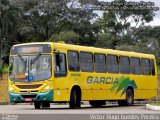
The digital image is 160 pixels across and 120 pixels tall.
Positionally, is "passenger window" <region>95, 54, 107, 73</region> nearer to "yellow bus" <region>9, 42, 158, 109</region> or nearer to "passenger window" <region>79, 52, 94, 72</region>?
"yellow bus" <region>9, 42, 158, 109</region>

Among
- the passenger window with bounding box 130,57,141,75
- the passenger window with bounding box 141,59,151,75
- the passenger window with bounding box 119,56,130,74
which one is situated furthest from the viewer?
the passenger window with bounding box 141,59,151,75

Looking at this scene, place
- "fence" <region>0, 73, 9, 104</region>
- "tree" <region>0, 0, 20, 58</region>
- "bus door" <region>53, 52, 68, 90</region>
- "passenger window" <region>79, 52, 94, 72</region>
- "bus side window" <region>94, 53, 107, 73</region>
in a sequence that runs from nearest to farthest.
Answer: "bus door" <region>53, 52, 68, 90</region>, "passenger window" <region>79, 52, 94, 72</region>, "bus side window" <region>94, 53, 107, 73</region>, "fence" <region>0, 73, 9, 104</region>, "tree" <region>0, 0, 20, 58</region>

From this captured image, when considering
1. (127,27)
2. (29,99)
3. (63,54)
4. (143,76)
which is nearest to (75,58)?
(63,54)

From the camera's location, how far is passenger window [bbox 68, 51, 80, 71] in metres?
23.4

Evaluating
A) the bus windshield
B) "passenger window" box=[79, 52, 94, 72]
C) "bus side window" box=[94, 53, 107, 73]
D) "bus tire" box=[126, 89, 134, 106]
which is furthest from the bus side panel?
the bus windshield

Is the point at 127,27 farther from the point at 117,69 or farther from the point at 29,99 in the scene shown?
the point at 29,99

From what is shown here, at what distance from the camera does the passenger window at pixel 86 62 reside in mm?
24375

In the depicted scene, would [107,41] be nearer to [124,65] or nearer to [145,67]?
[145,67]

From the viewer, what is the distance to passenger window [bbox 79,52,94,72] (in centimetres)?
2438

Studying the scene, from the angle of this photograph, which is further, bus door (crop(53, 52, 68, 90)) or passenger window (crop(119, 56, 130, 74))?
passenger window (crop(119, 56, 130, 74))

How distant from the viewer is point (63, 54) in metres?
23.0

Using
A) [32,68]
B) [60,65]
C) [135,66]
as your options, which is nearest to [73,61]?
[60,65]

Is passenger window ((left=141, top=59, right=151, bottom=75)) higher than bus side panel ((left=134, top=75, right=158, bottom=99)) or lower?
higher

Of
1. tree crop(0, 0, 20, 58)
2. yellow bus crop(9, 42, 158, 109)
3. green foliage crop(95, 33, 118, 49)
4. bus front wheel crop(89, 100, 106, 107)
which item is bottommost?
bus front wheel crop(89, 100, 106, 107)
